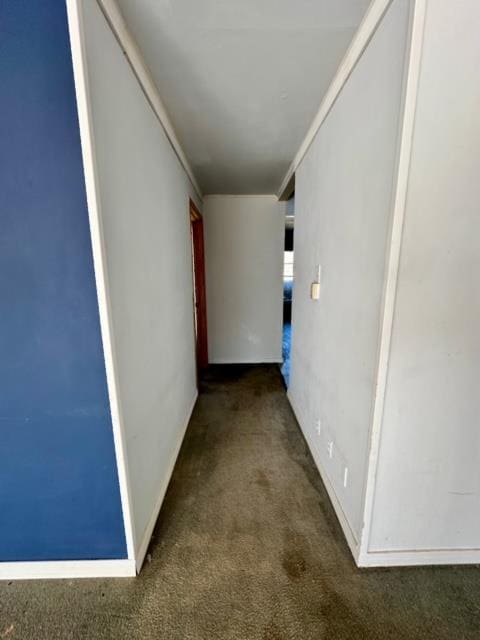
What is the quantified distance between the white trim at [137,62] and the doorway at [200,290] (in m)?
1.55

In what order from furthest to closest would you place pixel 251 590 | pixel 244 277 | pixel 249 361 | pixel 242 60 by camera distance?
1. pixel 249 361
2. pixel 244 277
3. pixel 242 60
4. pixel 251 590

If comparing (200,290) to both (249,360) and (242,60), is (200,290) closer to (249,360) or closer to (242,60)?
(249,360)

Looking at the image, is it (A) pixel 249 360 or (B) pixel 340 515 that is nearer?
(B) pixel 340 515

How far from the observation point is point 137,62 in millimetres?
1257

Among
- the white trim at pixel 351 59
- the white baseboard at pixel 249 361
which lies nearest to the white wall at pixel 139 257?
the white trim at pixel 351 59

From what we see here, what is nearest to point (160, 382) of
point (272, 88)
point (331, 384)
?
point (331, 384)

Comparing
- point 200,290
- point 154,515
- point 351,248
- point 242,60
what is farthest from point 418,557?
point 200,290

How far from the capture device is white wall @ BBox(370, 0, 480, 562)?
886 millimetres

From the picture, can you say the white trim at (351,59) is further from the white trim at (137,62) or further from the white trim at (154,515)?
the white trim at (154,515)

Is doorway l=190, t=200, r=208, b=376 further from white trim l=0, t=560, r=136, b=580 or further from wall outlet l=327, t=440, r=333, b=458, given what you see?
white trim l=0, t=560, r=136, b=580

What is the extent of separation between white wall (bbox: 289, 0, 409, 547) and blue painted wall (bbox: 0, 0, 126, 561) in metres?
1.10

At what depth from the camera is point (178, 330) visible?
2.16 metres

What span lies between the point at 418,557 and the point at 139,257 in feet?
6.39

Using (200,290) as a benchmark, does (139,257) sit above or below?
above
